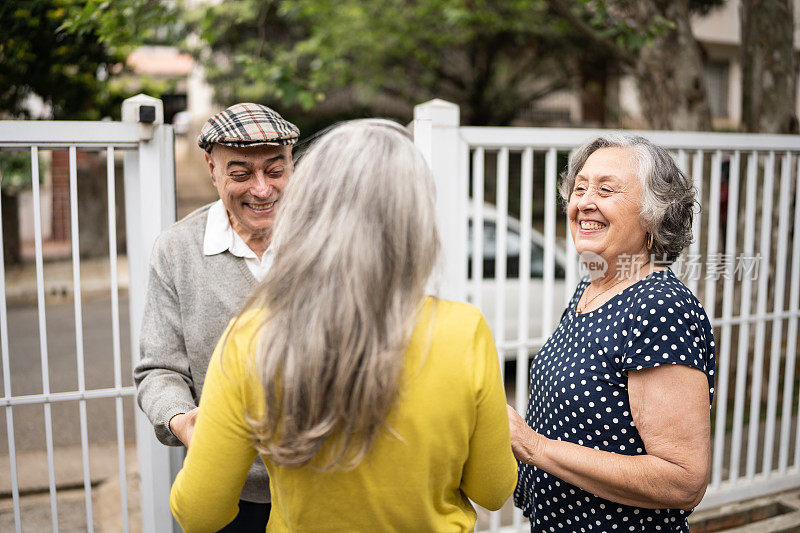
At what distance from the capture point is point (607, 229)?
178cm

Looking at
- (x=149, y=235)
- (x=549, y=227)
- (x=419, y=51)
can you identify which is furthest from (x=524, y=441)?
(x=419, y=51)

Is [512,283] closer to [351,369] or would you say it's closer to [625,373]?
[625,373]

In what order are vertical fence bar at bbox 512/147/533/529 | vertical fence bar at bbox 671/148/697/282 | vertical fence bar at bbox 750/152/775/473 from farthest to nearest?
vertical fence bar at bbox 750/152/775/473, vertical fence bar at bbox 671/148/697/282, vertical fence bar at bbox 512/147/533/529

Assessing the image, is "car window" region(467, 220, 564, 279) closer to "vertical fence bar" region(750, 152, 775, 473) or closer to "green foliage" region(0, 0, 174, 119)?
"vertical fence bar" region(750, 152, 775, 473)

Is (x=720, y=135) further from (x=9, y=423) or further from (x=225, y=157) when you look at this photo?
(x=9, y=423)

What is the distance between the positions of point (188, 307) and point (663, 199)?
4.31 ft

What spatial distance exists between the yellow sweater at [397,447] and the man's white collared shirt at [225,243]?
2.31ft

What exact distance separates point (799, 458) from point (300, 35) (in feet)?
41.3

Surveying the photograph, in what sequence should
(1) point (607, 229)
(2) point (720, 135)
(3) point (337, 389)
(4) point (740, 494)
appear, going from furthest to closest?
(4) point (740, 494), (2) point (720, 135), (1) point (607, 229), (3) point (337, 389)

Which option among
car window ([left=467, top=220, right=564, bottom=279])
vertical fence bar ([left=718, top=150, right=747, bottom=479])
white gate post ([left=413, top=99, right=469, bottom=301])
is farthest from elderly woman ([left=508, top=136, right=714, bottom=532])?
car window ([left=467, top=220, right=564, bottom=279])

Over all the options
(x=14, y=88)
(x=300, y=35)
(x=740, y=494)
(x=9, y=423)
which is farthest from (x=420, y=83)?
(x=9, y=423)

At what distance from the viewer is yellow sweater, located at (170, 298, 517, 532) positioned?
119cm

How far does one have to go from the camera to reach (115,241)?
7.50 ft

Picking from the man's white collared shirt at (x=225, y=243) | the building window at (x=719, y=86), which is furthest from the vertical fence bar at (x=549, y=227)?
the building window at (x=719, y=86)
